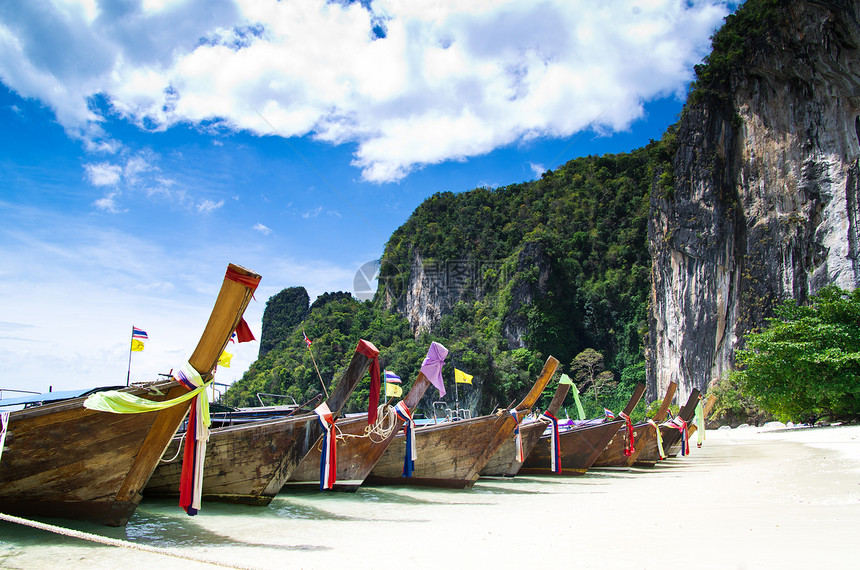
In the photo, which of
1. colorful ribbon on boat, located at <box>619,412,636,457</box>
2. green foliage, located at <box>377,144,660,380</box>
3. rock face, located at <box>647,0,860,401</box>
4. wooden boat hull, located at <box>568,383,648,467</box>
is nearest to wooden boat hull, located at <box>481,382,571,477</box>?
colorful ribbon on boat, located at <box>619,412,636,457</box>

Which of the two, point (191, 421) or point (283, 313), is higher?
point (283, 313)

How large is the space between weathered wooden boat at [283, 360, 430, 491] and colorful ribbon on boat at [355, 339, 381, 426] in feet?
0.90

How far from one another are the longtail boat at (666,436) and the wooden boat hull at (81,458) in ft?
40.5

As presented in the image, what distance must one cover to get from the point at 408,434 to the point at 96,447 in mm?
4314

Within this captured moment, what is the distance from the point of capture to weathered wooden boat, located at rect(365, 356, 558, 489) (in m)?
8.35

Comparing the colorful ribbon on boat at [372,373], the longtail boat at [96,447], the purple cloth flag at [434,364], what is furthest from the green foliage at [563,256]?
the longtail boat at [96,447]

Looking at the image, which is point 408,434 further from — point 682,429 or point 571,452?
point 682,429

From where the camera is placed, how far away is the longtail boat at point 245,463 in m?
5.78

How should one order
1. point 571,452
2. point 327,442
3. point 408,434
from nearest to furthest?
point 327,442 → point 408,434 → point 571,452

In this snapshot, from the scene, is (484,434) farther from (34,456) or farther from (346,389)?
(34,456)

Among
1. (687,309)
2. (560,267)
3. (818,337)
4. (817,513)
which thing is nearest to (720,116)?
(687,309)

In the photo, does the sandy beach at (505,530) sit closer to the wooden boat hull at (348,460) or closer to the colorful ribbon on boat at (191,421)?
the wooden boat hull at (348,460)

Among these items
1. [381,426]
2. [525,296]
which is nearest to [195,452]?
[381,426]

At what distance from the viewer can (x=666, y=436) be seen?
14.8m
